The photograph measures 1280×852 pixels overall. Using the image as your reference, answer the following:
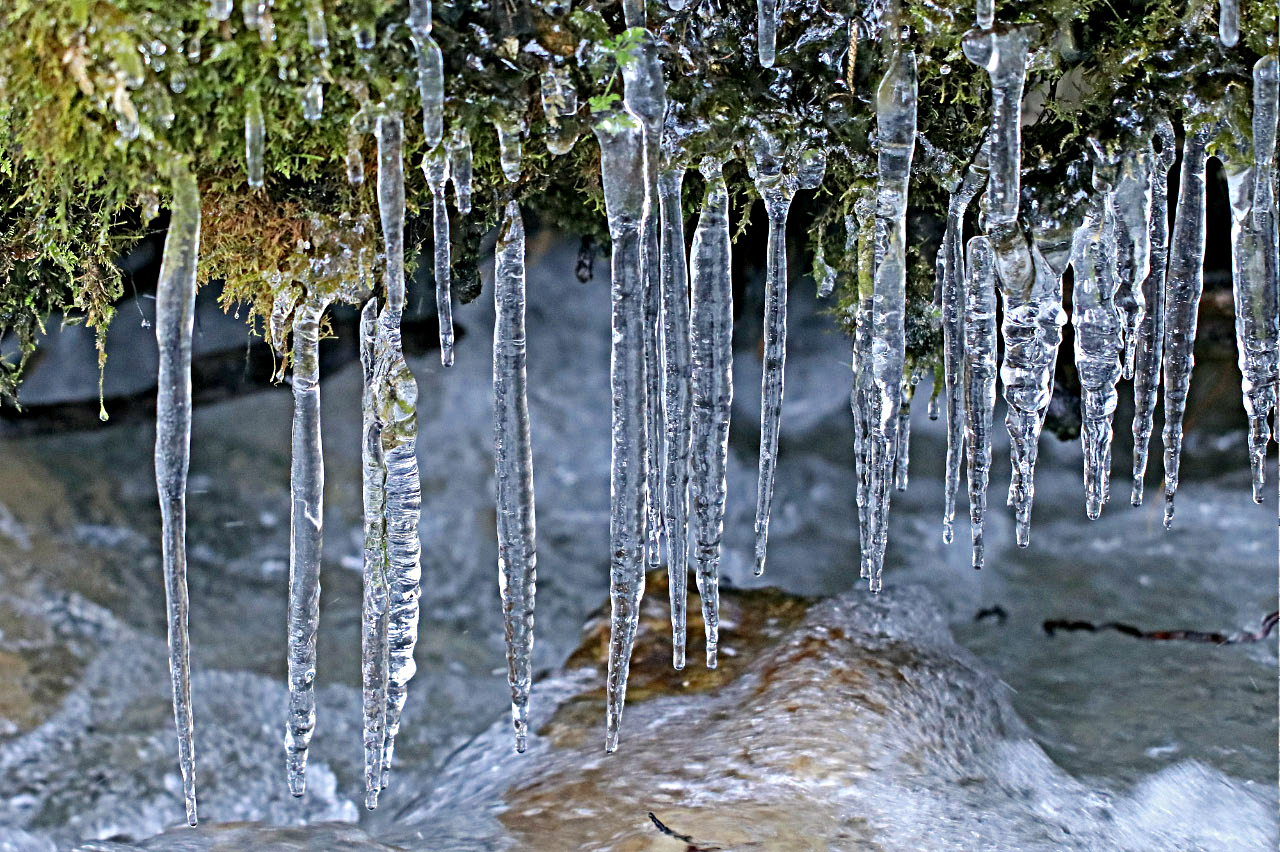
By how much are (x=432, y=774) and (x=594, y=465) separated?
196 cm

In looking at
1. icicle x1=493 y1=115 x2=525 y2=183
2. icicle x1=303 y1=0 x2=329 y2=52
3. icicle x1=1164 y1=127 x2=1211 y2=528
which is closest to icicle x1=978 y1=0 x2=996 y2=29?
icicle x1=1164 y1=127 x2=1211 y2=528

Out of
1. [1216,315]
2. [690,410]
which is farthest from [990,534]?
[690,410]

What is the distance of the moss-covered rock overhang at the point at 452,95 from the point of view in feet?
6.32

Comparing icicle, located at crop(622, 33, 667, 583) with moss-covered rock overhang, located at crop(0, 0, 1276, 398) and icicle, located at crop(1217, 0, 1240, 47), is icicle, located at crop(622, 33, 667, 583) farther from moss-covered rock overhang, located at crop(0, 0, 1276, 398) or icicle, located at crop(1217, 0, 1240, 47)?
icicle, located at crop(1217, 0, 1240, 47)

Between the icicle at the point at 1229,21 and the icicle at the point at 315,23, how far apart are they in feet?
5.77

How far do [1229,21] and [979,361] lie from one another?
824 millimetres

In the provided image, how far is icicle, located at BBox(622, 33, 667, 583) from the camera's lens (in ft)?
6.60

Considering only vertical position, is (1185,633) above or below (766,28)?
below

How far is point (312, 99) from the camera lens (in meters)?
1.98

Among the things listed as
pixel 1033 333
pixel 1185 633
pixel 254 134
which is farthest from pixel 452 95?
pixel 1185 633

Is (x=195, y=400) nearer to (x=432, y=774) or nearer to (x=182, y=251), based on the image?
(x=432, y=774)

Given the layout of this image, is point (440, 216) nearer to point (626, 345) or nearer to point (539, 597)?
point (626, 345)

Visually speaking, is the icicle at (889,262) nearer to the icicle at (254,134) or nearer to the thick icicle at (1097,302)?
the thick icicle at (1097,302)

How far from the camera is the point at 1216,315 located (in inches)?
144
